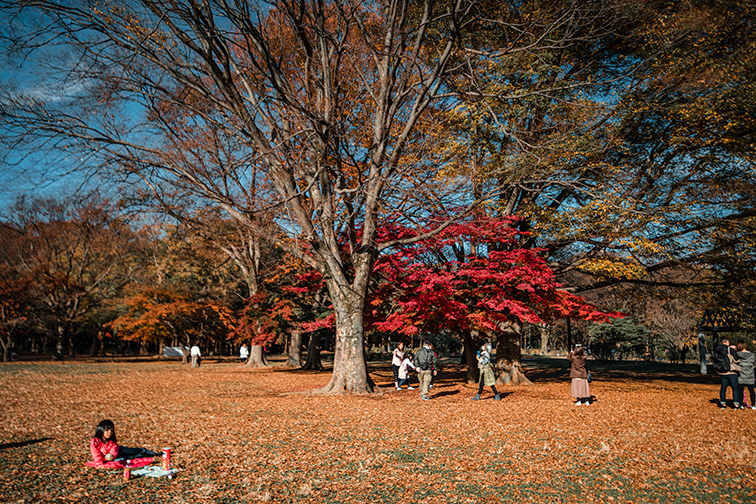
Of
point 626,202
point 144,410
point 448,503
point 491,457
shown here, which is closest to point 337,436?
point 491,457

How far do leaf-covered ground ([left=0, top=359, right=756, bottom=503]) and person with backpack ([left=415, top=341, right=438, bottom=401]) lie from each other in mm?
793

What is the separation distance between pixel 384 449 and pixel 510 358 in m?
11.3

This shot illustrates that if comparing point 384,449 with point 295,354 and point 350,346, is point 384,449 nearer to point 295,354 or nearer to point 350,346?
point 350,346

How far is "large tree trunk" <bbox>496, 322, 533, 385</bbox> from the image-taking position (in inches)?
650

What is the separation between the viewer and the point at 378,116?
41.5 feet

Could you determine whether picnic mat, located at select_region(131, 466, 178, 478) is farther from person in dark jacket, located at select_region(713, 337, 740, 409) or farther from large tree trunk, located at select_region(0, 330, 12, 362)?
large tree trunk, located at select_region(0, 330, 12, 362)

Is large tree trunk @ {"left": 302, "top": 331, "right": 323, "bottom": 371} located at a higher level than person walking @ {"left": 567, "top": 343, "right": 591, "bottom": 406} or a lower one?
lower

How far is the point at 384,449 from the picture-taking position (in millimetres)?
6531

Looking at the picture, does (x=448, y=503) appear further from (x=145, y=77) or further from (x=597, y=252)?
(x=597, y=252)

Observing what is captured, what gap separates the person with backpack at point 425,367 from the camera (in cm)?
1268

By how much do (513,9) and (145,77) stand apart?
12.3m

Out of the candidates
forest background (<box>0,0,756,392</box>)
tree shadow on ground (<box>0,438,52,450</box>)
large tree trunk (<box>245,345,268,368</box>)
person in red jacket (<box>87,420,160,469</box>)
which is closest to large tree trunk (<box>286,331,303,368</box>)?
large tree trunk (<box>245,345,268,368</box>)

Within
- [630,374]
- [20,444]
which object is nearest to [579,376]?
[20,444]

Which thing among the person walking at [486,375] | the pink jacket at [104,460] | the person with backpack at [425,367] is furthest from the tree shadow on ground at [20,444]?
the person walking at [486,375]
